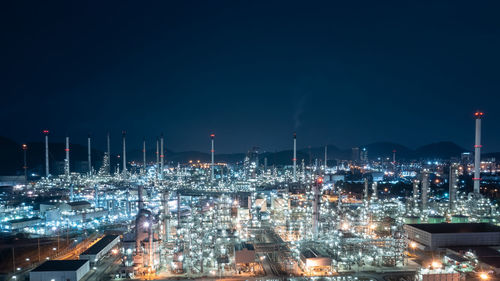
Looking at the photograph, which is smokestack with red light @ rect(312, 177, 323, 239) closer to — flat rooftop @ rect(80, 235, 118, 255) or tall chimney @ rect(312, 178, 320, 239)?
tall chimney @ rect(312, 178, 320, 239)

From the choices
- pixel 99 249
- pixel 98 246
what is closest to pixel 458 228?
pixel 99 249

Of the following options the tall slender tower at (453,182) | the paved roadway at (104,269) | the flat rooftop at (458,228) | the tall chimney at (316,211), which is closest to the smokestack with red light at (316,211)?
the tall chimney at (316,211)

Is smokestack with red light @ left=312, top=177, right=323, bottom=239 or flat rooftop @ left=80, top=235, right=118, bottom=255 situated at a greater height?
smokestack with red light @ left=312, top=177, right=323, bottom=239

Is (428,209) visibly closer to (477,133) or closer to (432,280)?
(477,133)

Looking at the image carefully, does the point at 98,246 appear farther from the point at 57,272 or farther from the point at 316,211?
the point at 316,211

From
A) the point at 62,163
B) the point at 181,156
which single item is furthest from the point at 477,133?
the point at 181,156

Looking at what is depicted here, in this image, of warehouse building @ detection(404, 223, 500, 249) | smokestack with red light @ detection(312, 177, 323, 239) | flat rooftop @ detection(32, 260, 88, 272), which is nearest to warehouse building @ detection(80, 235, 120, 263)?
flat rooftop @ detection(32, 260, 88, 272)

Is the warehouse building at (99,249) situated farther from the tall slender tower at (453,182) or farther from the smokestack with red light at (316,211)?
the tall slender tower at (453,182)

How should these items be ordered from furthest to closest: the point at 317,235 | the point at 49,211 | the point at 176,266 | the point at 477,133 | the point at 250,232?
the point at 477,133, the point at 49,211, the point at 250,232, the point at 317,235, the point at 176,266
